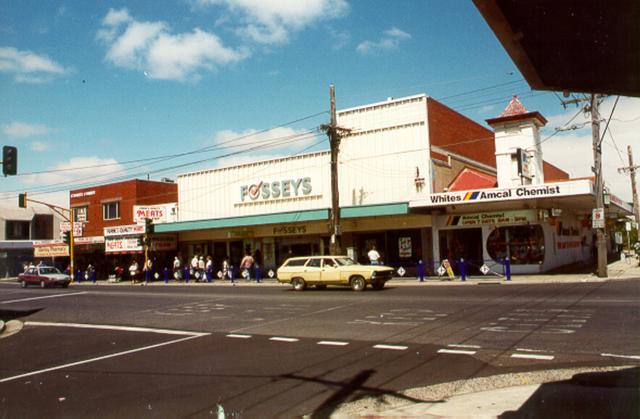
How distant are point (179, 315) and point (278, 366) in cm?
888

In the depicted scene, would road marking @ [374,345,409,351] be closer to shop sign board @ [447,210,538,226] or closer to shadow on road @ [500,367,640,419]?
shadow on road @ [500,367,640,419]

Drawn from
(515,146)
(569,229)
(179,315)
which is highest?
(515,146)

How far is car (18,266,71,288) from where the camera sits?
35.4 metres

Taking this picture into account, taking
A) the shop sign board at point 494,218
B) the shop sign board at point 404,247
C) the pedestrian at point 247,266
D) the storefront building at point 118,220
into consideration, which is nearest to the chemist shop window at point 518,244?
the shop sign board at point 494,218

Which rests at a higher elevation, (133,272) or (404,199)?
(404,199)

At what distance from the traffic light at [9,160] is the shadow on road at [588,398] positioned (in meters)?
17.6

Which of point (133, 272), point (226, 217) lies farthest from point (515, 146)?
point (133, 272)

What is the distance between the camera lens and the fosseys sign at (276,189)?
33.5 metres

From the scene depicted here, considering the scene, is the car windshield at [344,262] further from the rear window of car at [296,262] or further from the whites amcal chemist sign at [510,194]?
the whites amcal chemist sign at [510,194]

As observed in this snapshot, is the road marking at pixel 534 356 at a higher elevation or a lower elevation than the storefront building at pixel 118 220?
lower

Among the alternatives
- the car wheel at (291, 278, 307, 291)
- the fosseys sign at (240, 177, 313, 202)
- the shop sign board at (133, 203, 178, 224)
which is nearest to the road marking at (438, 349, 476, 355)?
the car wheel at (291, 278, 307, 291)

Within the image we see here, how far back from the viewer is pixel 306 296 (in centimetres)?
2080

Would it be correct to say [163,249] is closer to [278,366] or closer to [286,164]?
[286,164]

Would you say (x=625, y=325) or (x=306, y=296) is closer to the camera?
(x=625, y=325)
